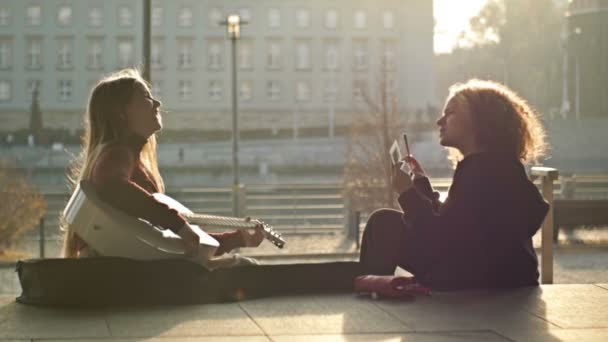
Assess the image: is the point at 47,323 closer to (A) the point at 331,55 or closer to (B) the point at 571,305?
(B) the point at 571,305

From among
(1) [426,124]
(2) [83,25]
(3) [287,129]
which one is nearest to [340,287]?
(1) [426,124]

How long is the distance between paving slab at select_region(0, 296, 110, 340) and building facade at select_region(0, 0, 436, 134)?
68.8 metres

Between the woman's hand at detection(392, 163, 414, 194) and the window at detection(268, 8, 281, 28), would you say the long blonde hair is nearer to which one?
the woman's hand at detection(392, 163, 414, 194)

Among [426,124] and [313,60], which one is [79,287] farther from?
[313,60]

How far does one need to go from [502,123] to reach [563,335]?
1.15 meters

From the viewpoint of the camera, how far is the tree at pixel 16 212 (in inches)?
928

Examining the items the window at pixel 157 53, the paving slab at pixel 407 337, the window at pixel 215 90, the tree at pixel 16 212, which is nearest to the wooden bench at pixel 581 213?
the tree at pixel 16 212

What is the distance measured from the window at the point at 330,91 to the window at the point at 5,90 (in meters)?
19.5

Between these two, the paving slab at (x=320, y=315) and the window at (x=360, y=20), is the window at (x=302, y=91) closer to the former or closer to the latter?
the window at (x=360, y=20)

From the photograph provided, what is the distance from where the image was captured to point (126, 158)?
4797 millimetres

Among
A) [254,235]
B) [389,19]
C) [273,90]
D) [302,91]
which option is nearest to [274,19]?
[273,90]

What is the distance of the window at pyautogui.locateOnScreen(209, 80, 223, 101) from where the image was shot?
251 feet

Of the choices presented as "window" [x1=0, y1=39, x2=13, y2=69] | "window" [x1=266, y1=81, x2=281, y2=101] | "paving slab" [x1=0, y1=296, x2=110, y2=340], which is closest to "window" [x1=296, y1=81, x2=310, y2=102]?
"window" [x1=266, y1=81, x2=281, y2=101]

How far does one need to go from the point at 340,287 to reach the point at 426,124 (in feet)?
207
